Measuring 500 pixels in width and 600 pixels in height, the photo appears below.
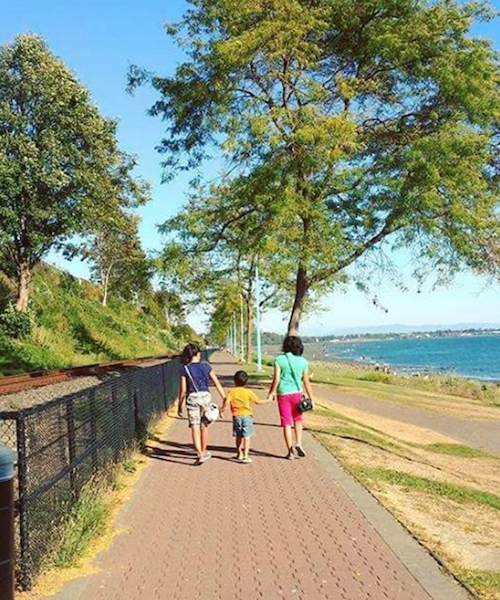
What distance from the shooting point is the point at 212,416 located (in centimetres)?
990

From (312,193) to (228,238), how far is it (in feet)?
12.9

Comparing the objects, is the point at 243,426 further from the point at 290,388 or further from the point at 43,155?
A: the point at 43,155

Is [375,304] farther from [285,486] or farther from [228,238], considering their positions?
[285,486]

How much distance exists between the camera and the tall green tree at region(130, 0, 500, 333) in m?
18.5

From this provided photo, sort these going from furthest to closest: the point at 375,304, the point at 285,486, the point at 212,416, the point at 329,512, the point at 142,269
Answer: the point at 375,304
the point at 142,269
the point at 212,416
the point at 285,486
the point at 329,512

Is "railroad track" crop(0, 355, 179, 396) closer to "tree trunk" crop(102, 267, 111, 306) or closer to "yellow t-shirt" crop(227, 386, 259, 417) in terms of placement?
"yellow t-shirt" crop(227, 386, 259, 417)

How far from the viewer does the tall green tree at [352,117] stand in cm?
1855

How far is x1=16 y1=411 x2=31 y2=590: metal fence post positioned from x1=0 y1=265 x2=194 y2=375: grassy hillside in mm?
19684

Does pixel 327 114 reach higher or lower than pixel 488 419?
higher

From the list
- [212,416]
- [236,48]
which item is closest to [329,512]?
[212,416]

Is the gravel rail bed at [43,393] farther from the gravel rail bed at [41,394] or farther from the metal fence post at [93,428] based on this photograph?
the metal fence post at [93,428]

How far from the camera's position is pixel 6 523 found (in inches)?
137

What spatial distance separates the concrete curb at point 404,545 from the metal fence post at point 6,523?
2945 millimetres

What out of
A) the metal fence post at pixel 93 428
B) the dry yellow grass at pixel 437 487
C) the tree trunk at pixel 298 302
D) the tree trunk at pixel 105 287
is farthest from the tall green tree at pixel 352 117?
the tree trunk at pixel 105 287
